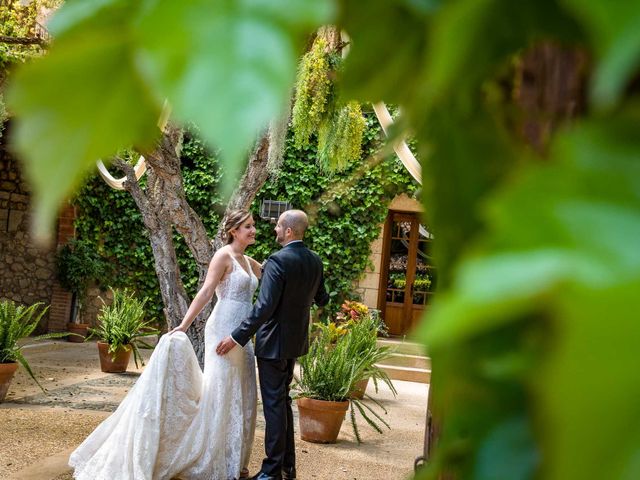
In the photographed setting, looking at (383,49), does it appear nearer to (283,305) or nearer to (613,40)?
(613,40)

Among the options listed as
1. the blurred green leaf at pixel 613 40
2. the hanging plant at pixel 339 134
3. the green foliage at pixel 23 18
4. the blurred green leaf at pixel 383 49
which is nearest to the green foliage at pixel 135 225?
the green foliage at pixel 23 18

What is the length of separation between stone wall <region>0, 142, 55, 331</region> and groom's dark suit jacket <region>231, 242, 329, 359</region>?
22.0ft

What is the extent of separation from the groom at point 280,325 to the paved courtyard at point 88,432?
414 millimetres

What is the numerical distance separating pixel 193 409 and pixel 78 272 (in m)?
6.49

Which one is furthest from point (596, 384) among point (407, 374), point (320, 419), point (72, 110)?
point (407, 374)

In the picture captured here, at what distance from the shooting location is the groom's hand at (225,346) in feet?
14.0

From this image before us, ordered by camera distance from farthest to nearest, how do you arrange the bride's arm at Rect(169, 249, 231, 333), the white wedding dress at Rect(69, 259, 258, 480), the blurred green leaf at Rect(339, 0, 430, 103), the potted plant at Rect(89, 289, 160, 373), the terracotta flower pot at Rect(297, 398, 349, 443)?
the potted plant at Rect(89, 289, 160, 373), the terracotta flower pot at Rect(297, 398, 349, 443), the bride's arm at Rect(169, 249, 231, 333), the white wedding dress at Rect(69, 259, 258, 480), the blurred green leaf at Rect(339, 0, 430, 103)

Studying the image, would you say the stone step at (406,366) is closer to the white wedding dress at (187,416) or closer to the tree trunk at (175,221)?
the tree trunk at (175,221)

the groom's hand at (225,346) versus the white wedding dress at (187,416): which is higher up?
the groom's hand at (225,346)

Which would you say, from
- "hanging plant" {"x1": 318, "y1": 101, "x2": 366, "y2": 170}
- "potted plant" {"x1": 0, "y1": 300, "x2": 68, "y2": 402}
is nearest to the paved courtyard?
"potted plant" {"x1": 0, "y1": 300, "x2": 68, "y2": 402}

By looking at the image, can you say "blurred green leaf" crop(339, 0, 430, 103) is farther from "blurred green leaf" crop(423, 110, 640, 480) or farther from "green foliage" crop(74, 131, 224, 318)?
"green foliage" crop(74, 131, 224, 318)

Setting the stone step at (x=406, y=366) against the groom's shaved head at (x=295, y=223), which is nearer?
the groom's shaved head at (x=295, y=223)

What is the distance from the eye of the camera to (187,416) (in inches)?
165

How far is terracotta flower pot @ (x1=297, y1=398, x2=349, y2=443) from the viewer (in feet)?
16.9
